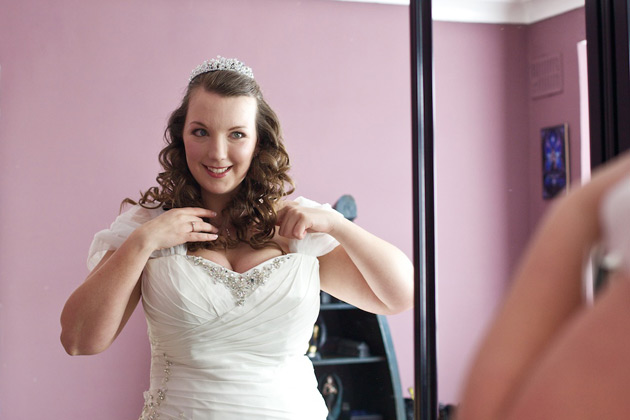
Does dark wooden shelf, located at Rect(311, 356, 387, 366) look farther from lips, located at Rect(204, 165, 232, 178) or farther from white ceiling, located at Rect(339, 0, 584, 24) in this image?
white ceiling, located at Rect(339, 0, 584, 24)

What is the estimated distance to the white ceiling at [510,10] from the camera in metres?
0.56

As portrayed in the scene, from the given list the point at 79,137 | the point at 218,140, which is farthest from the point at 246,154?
the point at 79,137

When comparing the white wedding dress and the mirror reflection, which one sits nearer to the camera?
the mirror reflection

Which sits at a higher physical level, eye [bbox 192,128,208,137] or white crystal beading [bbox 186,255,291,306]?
eye [bbox 192,128,208,137]

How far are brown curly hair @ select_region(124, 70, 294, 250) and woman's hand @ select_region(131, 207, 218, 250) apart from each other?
4 centimetres

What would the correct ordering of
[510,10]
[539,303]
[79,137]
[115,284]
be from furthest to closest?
[79,137] < [115,284] < [510,10] < [539,303]

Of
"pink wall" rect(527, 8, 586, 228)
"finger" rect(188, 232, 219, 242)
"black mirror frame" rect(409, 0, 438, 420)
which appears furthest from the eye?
"pink wall" rect(527, 8, 586, 228)

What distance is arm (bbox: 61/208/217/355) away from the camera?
71cm

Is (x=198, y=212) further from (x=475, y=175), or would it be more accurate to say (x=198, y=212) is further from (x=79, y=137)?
(x=79, y=137)

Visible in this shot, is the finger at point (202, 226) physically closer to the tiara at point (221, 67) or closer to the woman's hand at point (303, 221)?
the woman's hand at point (303, 221)

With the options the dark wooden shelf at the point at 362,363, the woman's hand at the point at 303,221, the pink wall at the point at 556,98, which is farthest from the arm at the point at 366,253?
the dark wooden shelf at the point at 362,363

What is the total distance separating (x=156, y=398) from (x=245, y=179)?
0.88 feet

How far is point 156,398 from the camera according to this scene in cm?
74

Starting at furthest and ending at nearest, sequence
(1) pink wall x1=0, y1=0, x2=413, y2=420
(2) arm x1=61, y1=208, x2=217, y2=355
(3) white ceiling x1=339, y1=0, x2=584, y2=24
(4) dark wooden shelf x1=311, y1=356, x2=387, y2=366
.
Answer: (4) dark wooden shelf x1=311, y1=356, x2=387, y2=366
(1) pink wall x1=0, y1=0, x2=413, y2=420
(2) arm x1=61, y1=208, x2=217, y2=355
(3) white ceiling x1=339, y1=0, x2=584, y2=24
